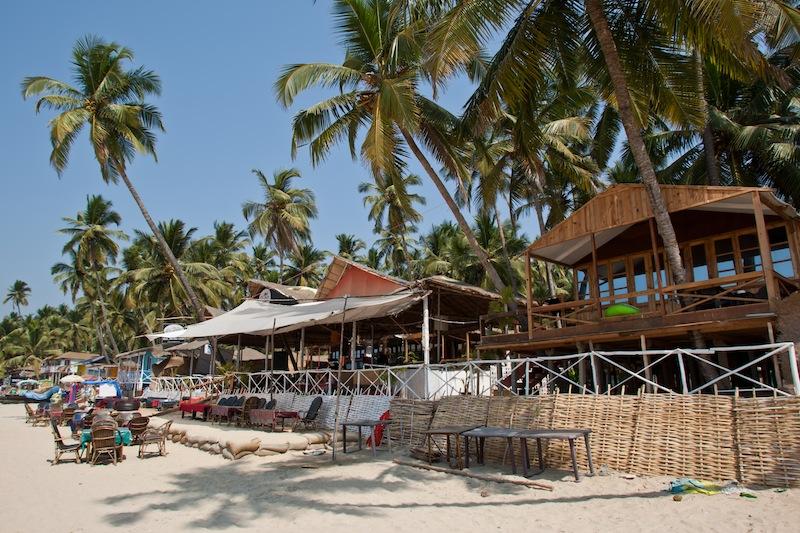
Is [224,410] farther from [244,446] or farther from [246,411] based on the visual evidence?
[244,446]

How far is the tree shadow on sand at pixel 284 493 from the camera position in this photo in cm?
714

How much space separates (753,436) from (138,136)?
26.8 meters

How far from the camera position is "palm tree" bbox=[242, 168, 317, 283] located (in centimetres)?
3631

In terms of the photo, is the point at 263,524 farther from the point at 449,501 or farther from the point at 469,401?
the point at 469,401

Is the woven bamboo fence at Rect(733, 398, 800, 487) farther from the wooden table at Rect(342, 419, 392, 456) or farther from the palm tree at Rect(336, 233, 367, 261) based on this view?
the palm tree at Rect(336, 233, 367, 261)

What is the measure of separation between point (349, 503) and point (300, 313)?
708 centimetres

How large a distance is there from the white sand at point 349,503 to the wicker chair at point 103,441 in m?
0.79

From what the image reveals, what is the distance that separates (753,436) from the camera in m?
7.21

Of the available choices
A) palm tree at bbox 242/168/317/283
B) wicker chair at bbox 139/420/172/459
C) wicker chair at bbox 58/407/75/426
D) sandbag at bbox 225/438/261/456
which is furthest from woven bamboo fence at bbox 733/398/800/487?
palm tree at bbox 242/168/317/283

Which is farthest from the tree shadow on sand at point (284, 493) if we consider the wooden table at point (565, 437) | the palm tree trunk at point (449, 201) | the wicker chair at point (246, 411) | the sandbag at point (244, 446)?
the palm tree trunk at point (449, 201)

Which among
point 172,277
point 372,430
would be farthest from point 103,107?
point 372,430

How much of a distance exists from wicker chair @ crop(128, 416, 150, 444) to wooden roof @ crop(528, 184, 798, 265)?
1042 cm

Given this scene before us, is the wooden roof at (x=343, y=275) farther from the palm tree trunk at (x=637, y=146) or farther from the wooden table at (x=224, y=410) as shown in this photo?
the palm tree trunk at (x=637, y=146)

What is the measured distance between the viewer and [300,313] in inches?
553
